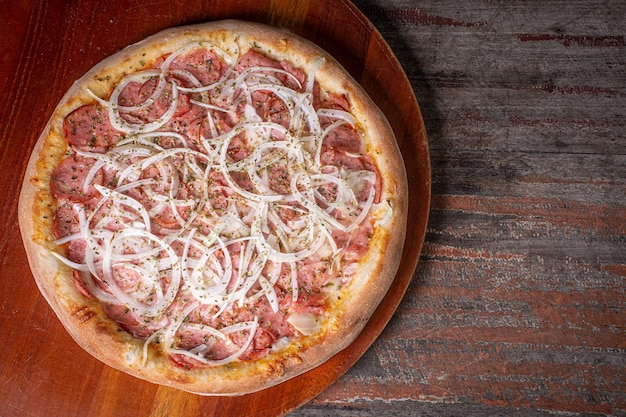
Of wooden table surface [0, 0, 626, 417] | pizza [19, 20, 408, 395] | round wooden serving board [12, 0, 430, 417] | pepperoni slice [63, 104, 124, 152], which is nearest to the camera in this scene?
pizza [19, 20, 408, 395]

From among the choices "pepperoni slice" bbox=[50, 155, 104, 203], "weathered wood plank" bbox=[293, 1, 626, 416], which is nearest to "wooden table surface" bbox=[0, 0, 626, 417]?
"weathered wood plank" bbox=[293, 1, 626, 416]

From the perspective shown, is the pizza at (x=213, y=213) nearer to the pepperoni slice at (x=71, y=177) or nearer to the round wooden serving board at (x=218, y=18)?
the pepperoni slice at (x=71, y=177)

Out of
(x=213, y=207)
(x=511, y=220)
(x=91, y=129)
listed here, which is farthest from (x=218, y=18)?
(x=511, y=220)

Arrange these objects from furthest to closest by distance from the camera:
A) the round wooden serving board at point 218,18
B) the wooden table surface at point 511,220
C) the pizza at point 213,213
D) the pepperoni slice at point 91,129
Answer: the wooden table surface at point 511,220 < the round wooden serving board at point 218,18 < the pepperoni slice at point 91,129 < the pizza at point 213,213

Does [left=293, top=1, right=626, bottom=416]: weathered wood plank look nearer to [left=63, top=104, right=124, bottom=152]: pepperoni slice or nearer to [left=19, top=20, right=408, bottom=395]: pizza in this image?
[left=19, top=20, right=408, bottom=395]: pizza

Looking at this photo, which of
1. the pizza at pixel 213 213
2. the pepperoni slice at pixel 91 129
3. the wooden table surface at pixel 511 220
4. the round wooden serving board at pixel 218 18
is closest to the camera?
the pizza at pixel 213 213

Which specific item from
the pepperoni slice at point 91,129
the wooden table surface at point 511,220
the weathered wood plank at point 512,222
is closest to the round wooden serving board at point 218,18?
the wooden table surface at point 511,220
